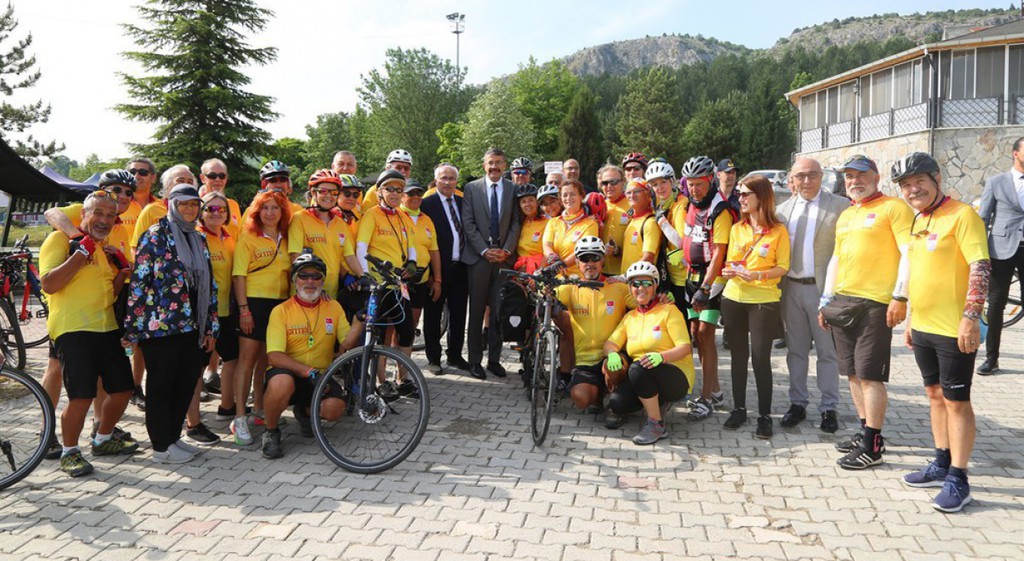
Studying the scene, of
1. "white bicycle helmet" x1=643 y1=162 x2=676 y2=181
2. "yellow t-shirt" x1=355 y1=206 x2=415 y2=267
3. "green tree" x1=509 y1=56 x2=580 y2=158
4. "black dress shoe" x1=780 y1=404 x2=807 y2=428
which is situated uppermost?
"green tree" x1=509 y1=56 x2=580 y2=158

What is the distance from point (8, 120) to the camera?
26.0 meters

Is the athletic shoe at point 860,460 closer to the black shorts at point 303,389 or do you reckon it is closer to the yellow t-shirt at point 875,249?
the yellow t-shirt at point 875,249

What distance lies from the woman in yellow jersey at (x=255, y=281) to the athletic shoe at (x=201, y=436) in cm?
16

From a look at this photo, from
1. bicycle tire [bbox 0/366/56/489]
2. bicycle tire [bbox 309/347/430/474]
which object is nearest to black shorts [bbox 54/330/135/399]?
bicycle tire [bbox 0/366/56/489]

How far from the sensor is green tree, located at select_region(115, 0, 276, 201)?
25.1m

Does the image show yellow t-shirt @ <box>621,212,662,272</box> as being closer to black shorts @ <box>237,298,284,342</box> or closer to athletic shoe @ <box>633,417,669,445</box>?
athletic shoe @ <box>633,417,669,445</box>

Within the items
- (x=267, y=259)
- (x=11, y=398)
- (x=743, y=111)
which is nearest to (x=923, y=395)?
(x=267, y=259)

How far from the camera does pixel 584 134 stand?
5159 cm

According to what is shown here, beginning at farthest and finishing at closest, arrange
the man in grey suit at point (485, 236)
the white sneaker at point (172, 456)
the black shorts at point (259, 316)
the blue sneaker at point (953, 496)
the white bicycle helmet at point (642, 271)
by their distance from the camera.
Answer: the man in grey suit at point (485, 236)
the white bicycle helmet at point (642, 271)
the black shorts at point (259, 316)
the white sneaker at point (172, 456)
the blue sneaker at point (953, 496)

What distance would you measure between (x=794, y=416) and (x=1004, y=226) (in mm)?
3071

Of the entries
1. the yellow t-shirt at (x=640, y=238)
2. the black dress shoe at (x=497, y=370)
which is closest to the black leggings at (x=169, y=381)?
the black dress shoe at (x=497, y=370)

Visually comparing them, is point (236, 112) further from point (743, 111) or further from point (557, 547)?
point (743, 111)

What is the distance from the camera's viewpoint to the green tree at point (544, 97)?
58.6 metres

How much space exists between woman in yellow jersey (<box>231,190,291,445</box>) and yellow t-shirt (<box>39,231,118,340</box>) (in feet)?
2.94
